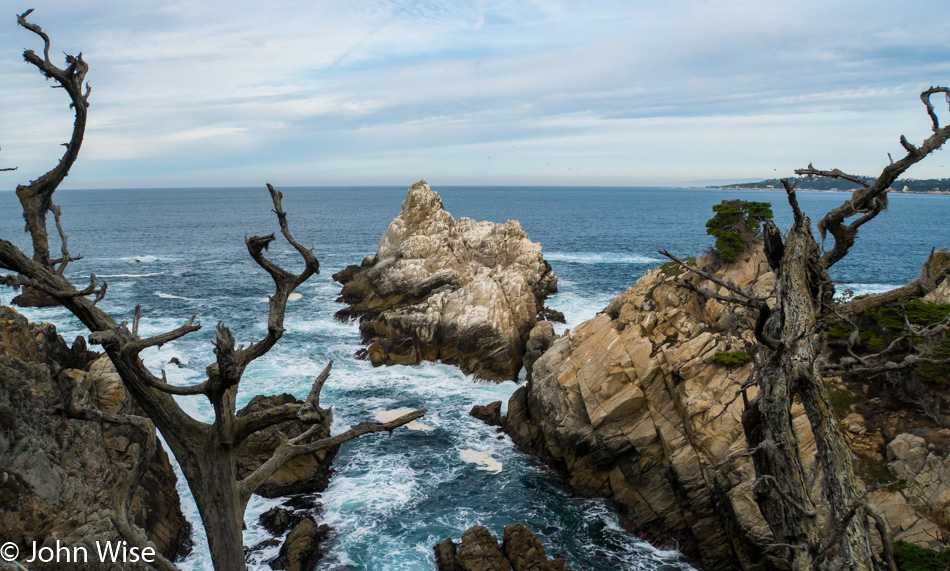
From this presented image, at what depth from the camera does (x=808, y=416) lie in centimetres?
A: 645

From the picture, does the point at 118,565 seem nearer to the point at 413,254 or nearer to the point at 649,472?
the point at 649,472

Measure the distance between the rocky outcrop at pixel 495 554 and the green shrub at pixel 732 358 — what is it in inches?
387

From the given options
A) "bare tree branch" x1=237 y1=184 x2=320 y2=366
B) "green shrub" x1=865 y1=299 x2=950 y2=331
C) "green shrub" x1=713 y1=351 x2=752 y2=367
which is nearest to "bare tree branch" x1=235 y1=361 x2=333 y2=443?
"bare tree branch" x1=237 y1=184 x2=320 y2=366

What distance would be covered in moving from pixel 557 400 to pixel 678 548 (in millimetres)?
7796

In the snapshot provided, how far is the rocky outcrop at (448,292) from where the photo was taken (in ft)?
120

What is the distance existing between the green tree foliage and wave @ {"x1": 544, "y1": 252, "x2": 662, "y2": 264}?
44503mm

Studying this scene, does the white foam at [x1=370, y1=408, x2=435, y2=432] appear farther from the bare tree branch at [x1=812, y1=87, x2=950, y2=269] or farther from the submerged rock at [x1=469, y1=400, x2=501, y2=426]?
the bare tree branch at [x1=812, y1=87, x2=950, y2=269]

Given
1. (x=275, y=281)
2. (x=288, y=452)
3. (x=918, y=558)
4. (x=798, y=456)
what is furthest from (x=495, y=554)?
(x=275, y=281)

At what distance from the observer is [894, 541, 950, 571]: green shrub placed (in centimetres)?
1388

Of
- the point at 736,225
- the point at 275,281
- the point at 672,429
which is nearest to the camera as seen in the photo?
the point at 275,281

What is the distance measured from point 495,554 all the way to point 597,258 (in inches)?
2480

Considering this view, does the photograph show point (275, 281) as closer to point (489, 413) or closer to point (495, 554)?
point (495, 554)

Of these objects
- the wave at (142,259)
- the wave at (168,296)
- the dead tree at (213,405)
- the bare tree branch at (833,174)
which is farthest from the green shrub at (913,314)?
the wave at (142,259)

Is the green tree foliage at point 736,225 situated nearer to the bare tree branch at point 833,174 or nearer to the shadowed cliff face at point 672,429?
the shadowed cliff face at point 672,429
